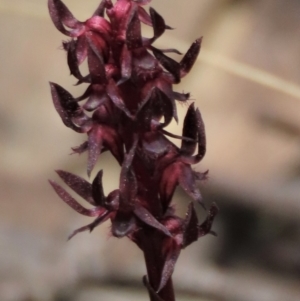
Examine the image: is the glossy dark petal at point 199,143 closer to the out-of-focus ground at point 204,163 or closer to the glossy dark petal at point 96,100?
the glossy dark petal at point 96,100

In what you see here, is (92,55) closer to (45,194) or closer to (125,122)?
(125,122)

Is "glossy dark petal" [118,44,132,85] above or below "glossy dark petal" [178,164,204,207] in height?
above

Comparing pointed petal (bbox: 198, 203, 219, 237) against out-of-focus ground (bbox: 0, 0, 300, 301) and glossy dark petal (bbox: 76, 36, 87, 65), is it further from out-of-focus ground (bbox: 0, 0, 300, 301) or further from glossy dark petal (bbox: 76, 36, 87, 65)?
out-of-focus ground (bbox: 0, 0, 300, 301)

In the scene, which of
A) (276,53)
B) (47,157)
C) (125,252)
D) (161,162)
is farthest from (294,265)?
(161,162)

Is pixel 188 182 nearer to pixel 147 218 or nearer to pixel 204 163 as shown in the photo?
pixel 147 218

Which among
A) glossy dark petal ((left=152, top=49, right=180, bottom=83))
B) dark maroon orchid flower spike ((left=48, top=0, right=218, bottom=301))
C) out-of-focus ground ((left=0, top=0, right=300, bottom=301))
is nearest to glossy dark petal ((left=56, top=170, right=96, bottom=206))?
dark maroon orchid flower spike ((left=48, top=0, right=218, bottom=301))

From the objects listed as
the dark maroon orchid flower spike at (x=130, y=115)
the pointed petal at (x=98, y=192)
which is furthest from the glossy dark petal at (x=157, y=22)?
the pointed petal at (x=98, y=192)
